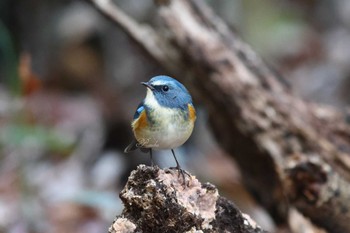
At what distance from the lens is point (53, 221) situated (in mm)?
7148

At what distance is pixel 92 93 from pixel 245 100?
5.11m

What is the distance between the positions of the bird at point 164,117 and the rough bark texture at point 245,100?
1.47 metres

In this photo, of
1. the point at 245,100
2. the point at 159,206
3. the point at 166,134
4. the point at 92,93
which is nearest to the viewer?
the point at 159,206

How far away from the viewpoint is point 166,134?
3.71 metres

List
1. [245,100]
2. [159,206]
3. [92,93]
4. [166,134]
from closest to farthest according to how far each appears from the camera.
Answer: [159,206]
[166,134]
[245,100]
[92,93]

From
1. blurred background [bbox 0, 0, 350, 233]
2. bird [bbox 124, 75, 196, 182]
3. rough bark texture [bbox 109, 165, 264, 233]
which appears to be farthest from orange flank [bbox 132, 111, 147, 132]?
blurred background [bbox 0, 0, 350, 233]

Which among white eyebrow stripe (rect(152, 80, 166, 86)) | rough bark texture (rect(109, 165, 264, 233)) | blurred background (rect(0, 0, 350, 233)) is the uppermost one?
blurred background (rect(0, 0, 350, 233))

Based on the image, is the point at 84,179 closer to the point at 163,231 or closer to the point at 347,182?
the point at 347,182

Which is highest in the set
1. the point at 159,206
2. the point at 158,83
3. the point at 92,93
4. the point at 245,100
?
the point at 92,93

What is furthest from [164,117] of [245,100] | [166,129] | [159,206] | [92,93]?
[92,93]

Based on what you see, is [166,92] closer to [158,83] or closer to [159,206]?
[158,83]

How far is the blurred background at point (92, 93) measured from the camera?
705 centimetres

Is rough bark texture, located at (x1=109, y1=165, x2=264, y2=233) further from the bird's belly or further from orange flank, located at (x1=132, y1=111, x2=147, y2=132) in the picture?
orange flank, located at (x1=132, y1=111, x2=147, y2=132)

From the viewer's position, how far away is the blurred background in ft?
23.1
